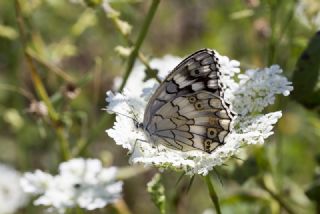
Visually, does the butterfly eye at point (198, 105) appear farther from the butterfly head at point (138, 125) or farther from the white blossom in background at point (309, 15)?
the white blossom in background at point (309, 15)

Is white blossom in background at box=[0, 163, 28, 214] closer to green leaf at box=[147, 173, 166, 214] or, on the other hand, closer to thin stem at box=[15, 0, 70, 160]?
thin stem at box=[15, 0, 70, 160]

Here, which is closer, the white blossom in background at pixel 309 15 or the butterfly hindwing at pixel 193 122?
the butterfly hindwing at pixel 193 122

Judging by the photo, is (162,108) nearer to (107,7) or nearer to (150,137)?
(150,137)

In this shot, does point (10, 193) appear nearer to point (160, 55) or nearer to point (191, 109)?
point (160, 55)

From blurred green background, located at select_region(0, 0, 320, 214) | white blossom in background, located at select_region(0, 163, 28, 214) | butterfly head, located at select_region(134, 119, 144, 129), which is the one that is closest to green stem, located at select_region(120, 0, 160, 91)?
blurred green background, located at select_region(0, 0, 320, 214)

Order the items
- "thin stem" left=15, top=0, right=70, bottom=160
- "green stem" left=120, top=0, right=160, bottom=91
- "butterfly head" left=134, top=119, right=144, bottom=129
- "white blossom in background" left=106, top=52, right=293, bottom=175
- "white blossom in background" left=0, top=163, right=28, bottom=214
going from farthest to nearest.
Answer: "white blossom in background" left=0, top=163, right=28, bottom=214
"thin stem" left=15, top=0, right=70, bottom=160
"green stem" left=120, top=0, right=160, bottom=91
"butterfly head" left=134, top=119, right=144, bottom=129
"white blossom in background" left=106, top=52, right=293, bottom=175

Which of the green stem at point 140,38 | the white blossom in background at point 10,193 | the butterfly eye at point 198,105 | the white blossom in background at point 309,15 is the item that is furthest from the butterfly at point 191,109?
the white blossom in background at point 10,193
